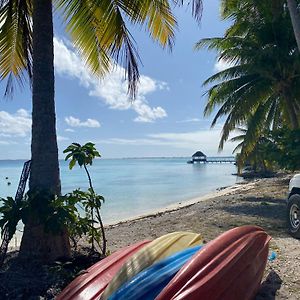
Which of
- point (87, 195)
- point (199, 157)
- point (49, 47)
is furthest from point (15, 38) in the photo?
point (199, 157)

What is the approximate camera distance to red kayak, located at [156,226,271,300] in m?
3.23

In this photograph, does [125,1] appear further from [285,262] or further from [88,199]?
[285,262]

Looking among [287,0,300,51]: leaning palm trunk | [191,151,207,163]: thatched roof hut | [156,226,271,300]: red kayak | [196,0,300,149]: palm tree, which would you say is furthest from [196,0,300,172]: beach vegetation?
[191,151,207,163]: thatched roof hut

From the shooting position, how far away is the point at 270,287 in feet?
14.1

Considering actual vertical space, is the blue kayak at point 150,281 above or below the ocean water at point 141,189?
above

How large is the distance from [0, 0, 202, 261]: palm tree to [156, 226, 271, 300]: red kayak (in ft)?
7.38

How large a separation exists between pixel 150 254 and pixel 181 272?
1.93 ft

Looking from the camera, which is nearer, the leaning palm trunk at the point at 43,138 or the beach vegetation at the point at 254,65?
the leaning palm trunk at the point at 43,138

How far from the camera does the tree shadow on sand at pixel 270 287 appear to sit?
13.4 ft

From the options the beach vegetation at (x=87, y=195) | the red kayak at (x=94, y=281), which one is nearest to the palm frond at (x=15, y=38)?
the beach vegetation at (x=87, y=195)

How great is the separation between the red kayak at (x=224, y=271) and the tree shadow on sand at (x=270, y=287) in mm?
206

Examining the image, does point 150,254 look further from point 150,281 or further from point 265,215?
point 265,215

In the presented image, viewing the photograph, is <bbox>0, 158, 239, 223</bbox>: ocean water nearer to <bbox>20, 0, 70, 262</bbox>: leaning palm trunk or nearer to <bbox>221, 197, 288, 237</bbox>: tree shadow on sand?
<bbox>221, 197, 288, 237</bbox>: tree shadow on sand

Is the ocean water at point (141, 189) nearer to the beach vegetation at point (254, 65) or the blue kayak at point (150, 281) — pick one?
the beach vegetation at point (254, 65)
